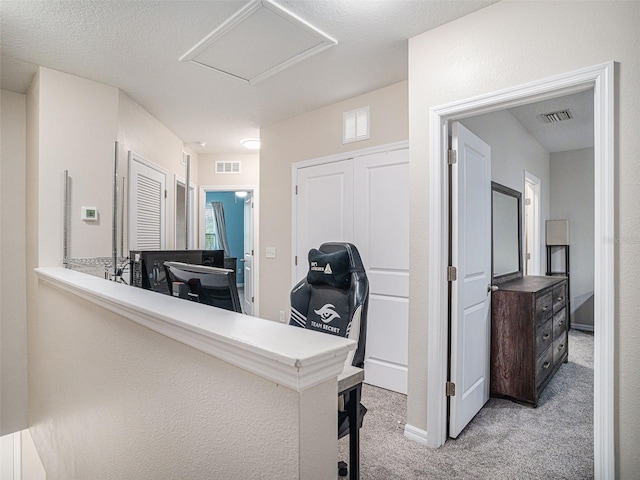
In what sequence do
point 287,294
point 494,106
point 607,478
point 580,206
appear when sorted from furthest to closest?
1. point 580,206
2. point 287,294
3. point 494,106
4. point 607,478

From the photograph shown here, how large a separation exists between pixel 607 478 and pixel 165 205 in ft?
14.2

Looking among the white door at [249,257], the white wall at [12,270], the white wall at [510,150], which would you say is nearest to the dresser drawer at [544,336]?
the white wall at [510,150]

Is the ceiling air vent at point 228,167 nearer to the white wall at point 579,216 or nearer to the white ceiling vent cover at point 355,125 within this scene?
the white ceiling vent cover at point 355,125

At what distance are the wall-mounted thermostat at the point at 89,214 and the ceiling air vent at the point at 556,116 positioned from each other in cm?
437

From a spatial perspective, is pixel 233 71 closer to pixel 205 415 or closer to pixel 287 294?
pixel 287 294

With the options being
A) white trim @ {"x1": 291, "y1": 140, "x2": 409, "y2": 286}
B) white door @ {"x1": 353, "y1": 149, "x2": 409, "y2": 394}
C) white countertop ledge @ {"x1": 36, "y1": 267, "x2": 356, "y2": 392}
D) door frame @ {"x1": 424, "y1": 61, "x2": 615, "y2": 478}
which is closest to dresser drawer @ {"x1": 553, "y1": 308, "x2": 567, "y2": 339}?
white door @ {"x1": 353, "y1": 149, "x2": 409, "y2": 394}

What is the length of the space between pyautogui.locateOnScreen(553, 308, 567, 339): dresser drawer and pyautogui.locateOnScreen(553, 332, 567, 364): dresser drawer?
0.05 meters

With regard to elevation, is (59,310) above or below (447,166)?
below

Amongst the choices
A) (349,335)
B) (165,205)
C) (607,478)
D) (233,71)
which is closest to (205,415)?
(349,335)

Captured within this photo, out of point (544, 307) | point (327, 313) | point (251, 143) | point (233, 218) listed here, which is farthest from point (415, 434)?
→ point (233, 218)

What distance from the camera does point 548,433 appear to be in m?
2.35

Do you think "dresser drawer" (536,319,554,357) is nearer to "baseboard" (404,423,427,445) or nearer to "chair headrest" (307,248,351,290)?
"baseboard" (404,423,427,445)

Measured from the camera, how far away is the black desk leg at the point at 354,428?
4.67ft

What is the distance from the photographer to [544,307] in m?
2.96
